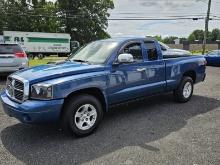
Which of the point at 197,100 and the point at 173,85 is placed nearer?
the point at 173,85

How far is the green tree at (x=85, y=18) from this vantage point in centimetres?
6256

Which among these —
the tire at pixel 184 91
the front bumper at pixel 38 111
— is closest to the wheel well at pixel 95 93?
the front bumper at pixel 38 111

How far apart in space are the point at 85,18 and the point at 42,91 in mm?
59373

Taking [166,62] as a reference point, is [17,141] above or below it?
below

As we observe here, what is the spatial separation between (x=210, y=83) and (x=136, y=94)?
6.37 meters

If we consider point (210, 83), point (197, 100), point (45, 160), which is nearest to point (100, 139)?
Answer: point (45, 160)

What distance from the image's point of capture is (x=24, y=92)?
5.19m

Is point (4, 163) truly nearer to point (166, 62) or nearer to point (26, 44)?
point (166, 62)

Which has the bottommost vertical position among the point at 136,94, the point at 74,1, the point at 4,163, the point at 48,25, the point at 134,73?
the point at 4,163

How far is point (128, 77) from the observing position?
635 centimetres

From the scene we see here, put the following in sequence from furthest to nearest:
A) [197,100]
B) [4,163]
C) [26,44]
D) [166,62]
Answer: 1. [26,44]
2. [197,100]
3. [166,62]
4. [4,163]

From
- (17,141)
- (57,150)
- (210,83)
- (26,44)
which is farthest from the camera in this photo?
(26,44)

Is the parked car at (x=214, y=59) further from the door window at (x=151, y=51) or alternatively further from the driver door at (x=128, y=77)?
the driver door at (x=128, y=77)

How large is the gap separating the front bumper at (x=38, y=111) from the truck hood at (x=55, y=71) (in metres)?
0.41
